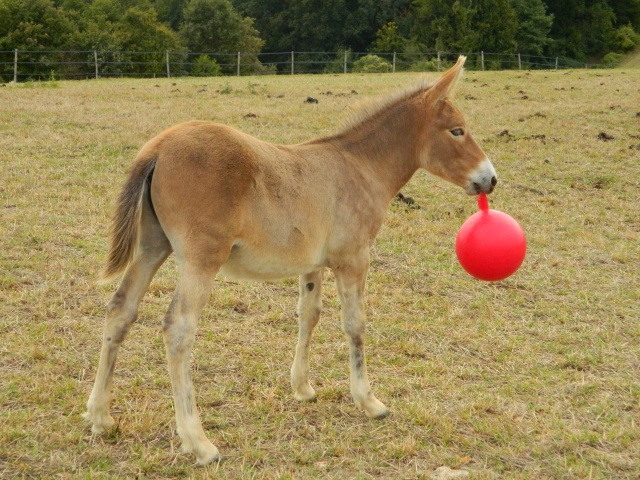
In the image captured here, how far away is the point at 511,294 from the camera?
789 centimetres

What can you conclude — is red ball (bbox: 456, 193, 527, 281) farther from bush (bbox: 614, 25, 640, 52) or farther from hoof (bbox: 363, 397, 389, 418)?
bush (bbox: 614, 25, 640, 52)

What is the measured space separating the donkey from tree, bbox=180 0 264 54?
5374 cm

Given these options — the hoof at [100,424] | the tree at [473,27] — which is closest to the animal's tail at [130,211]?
the hoof at [100,424]

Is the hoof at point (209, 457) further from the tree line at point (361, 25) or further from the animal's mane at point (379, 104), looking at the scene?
the tree line at point (361, 25)

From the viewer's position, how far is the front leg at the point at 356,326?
521 centimetres

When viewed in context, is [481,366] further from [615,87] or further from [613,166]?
[615,87]

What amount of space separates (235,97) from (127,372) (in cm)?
1593

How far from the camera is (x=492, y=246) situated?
221 inches

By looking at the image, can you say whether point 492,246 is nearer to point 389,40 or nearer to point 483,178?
point 483,178

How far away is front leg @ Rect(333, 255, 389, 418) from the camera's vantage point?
5.21 metres

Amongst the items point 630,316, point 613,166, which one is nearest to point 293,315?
point 630,316

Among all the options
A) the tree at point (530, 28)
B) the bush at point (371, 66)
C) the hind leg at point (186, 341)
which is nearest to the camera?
the hind leg at point (186, 341)

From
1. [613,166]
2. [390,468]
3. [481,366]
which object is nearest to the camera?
[390,468]

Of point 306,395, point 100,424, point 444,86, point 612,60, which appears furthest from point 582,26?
point 100,424
